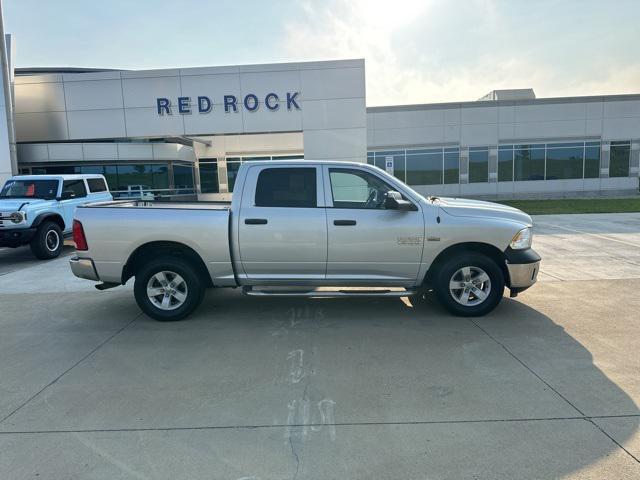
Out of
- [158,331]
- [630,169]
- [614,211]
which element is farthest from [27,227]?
[630,169]

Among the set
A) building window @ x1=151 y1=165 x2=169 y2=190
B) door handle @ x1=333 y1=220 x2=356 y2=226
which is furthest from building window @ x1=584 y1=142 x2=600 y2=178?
door handle @ x1=333 y1=220 x2=356 y2=226

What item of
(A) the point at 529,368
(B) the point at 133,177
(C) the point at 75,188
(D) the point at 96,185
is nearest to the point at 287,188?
(A) the point at 529,368

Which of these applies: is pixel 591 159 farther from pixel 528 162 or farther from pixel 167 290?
pixel 167 290

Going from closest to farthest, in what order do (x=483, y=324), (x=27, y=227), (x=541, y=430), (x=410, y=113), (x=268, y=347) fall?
(x=541, y=430) < (x=268, y=347) < (x=483, y=324) < (x=27, y=227) < (x=410, y=113)

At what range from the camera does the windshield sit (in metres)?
11.6

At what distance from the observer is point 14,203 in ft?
35.3

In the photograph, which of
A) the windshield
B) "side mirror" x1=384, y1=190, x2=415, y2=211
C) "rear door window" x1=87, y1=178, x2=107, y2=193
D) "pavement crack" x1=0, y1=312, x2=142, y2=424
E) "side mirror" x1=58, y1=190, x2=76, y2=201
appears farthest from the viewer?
"rear door window" x1=87, y1=178, x2=107, y2=193

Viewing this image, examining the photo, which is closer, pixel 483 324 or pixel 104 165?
pixel 483 324

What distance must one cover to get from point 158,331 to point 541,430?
13.9 feet

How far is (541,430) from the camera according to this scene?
326 centimetres

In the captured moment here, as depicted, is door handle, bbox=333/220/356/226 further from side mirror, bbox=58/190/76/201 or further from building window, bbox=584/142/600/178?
building window, bbox=584/142/600/178

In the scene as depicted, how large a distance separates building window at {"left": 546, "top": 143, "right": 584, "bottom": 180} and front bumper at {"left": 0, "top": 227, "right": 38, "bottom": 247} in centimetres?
3035

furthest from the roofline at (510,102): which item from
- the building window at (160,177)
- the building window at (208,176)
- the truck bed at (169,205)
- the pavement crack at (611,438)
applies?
the pavement crack at (611,438)

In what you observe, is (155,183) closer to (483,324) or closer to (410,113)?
(410,113)
